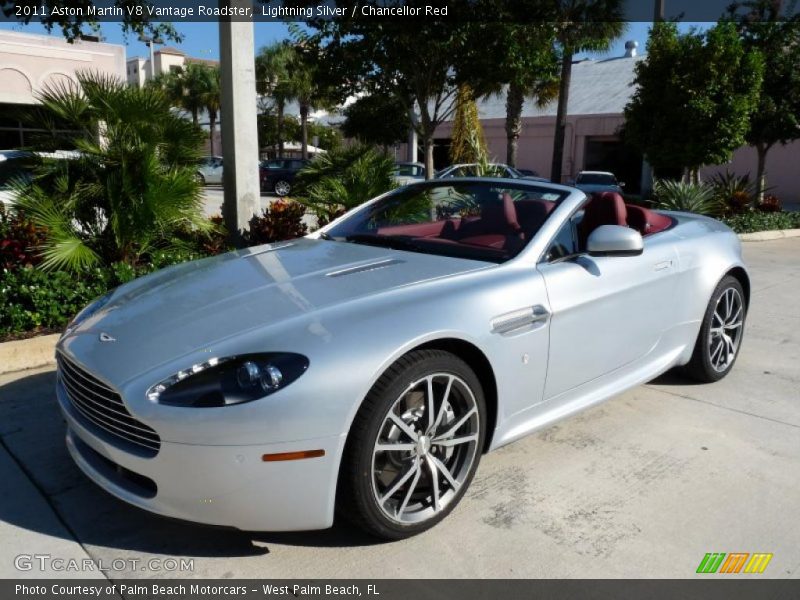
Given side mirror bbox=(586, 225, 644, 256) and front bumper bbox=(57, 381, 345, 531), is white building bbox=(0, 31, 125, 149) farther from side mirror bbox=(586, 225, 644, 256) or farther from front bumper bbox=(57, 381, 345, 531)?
front bumper bbox=(57, 381, 345, 531)

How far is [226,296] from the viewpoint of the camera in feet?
10.2

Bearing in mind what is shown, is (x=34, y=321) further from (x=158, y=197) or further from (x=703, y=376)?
(x=703, y=376)

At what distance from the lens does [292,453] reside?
245 cm

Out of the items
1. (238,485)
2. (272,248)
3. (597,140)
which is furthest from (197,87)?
(238,485)

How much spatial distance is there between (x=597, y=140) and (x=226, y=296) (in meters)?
29.2

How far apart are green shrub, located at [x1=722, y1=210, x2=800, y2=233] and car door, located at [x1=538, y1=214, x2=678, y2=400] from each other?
10.7 metres

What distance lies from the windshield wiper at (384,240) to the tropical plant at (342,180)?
3448mm

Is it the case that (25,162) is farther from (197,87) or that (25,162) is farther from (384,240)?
(197,87)

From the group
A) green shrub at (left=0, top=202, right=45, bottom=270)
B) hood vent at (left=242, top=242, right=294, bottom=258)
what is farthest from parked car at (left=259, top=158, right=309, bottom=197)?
hood vent at (left=242, top=242, right=294, bottom=258)

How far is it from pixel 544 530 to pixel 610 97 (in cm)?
3008

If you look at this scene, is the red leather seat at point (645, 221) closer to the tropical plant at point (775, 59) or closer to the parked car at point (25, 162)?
the parked car at point (25, 162)

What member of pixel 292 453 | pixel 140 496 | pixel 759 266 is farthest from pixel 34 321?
pixel 759 266

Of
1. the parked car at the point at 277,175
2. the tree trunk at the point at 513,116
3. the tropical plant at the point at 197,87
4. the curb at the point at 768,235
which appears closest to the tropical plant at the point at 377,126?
the parked car at the point at 277,175

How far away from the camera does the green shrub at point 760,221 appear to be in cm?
1378
